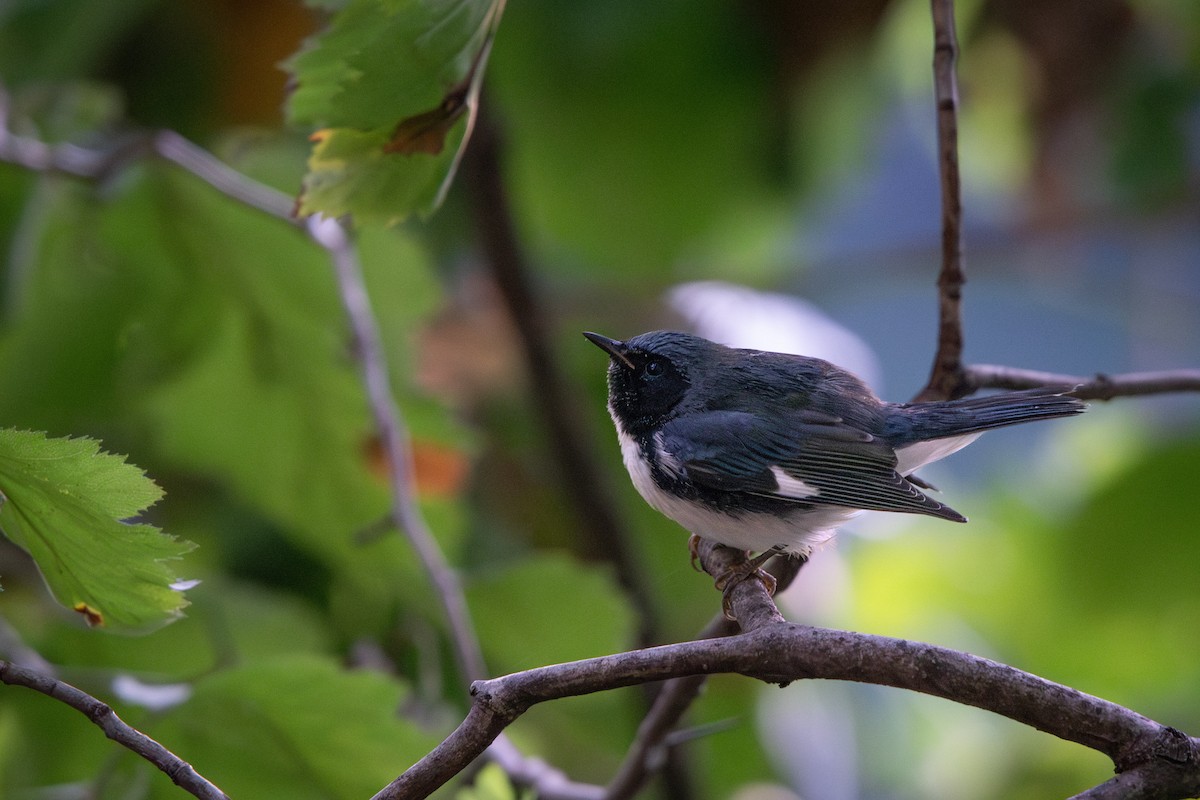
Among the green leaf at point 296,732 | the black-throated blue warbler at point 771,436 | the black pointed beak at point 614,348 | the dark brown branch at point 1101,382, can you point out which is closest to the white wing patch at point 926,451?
the black-throated blue warbler at point 771,436

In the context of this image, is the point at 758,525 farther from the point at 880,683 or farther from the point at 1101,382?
the point at 880,683

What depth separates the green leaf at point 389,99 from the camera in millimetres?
971

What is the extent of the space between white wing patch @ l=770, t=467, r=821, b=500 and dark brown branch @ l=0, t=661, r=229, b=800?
34.7 inches

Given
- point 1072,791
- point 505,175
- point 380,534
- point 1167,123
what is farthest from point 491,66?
point 1072,791

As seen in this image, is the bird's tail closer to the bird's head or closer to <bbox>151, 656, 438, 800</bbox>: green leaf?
the bird's head

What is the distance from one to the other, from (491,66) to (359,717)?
1.90 metres

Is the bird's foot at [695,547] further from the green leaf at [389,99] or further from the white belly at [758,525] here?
the green leaf at [389,99]

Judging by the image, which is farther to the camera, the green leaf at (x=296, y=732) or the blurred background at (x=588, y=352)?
the blurred background at (x=588, y=352)

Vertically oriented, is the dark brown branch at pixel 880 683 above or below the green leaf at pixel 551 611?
below

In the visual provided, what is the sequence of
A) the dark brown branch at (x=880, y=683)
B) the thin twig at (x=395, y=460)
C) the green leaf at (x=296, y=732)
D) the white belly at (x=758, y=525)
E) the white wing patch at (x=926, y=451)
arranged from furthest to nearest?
the white wing patch at (x=926, y=451) < the white belly at (x=758, y=525) < the thin twig at (x=395, y=460) < the green leaf at (x=296, y=732) < the dark brown branch at (x=880, y=683)

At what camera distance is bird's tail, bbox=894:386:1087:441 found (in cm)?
137

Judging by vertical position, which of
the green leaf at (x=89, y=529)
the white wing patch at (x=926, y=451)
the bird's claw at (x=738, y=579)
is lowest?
the green leaf at (x=89, y=529)

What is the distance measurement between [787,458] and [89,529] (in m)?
0.97

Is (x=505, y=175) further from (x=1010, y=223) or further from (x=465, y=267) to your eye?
(x=1010, y=223)
